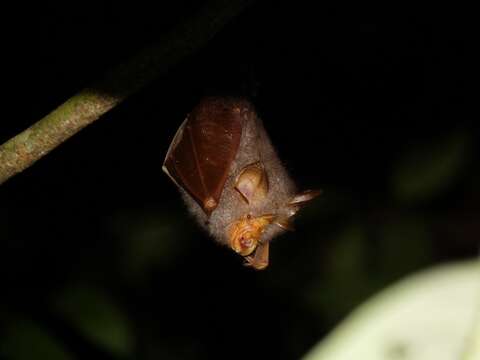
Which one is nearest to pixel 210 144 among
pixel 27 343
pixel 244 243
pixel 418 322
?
pixel 244 243

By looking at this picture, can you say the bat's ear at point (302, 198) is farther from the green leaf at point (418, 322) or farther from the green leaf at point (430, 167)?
the green leaf at point (430, 167)

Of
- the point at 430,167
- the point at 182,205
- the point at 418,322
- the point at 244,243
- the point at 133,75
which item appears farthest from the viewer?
the point at 430,167

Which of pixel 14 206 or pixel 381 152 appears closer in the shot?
pixel 14 206

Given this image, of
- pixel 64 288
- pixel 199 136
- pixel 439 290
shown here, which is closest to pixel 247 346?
pixel 64 288

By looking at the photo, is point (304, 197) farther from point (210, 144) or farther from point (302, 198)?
point (210, 144)

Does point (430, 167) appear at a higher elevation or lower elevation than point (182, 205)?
lower

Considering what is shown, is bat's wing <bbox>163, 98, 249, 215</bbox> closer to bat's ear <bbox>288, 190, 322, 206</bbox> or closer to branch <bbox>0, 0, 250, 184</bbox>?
bat's ear <bbox>288, 190, 322, 206</bbox>

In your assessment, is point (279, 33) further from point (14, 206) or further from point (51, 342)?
point (14, 206)
